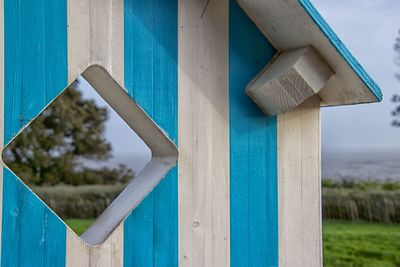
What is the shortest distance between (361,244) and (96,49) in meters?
5.68

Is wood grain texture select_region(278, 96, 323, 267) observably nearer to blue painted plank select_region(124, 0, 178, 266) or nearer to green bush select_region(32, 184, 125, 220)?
blue painted plank select_region(124, 0, 178, 266)

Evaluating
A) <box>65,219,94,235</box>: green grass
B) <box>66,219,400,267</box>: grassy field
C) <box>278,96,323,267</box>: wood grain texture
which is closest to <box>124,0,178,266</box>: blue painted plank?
<box>278,96,323,267</box>: wood grain texture

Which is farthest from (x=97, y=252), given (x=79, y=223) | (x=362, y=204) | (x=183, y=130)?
(x=362, y=204)

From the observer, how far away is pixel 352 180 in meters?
7.48

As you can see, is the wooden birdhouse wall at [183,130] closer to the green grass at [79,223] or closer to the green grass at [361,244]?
the green grass at [361,244]

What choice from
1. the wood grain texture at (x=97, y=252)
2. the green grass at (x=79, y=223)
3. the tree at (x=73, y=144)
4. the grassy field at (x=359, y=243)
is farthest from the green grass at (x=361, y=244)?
the wood grain texture at (x=97, y=252)

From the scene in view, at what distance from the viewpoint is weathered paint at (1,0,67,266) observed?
1436mm

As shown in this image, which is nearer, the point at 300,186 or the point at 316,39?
the point at 316,39

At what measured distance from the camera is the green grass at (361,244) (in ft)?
21.1

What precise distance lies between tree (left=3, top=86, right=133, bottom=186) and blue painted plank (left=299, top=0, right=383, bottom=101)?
22.4ft

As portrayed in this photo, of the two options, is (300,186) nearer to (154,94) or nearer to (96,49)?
(154,94)

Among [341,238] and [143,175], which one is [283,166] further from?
[341,238]

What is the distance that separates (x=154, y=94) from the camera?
160 centimetres

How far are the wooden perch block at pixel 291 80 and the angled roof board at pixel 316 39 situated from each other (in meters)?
0.02
